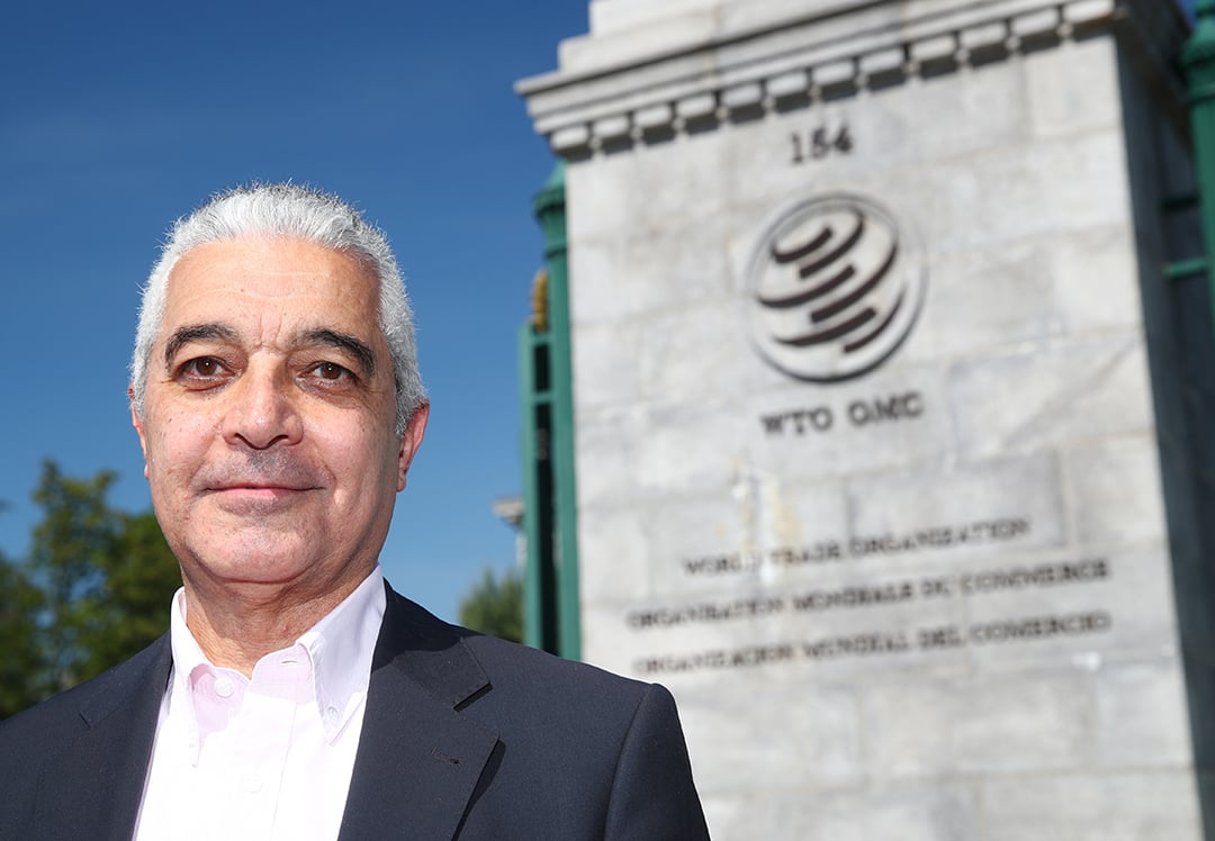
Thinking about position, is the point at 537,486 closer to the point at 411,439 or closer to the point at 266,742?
the point at 411,439

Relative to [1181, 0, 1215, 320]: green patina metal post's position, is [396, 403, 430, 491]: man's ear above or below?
below

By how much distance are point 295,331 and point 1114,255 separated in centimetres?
722

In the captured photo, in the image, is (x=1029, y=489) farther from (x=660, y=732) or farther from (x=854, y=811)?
(x=660, y=732)

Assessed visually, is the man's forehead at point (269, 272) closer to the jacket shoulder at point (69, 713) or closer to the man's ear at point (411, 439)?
the man's ear at point (411, 439)

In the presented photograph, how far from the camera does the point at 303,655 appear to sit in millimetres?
3035

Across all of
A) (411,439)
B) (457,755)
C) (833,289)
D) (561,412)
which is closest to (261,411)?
(411,439)

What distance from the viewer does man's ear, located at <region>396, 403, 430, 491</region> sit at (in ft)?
10.7

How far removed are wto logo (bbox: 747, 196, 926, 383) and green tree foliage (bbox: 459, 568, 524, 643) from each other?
44.0 m

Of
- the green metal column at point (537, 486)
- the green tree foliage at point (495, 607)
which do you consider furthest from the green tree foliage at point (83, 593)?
the green metal column at point (537, 486)

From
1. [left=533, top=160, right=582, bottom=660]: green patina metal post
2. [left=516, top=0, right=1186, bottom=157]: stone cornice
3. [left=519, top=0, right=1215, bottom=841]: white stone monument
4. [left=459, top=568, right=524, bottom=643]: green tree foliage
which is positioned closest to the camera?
[left=519, top=0, right=1215, bottom=841]: white stone monument

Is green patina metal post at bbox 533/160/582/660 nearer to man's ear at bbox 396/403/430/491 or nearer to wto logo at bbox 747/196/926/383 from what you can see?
wto logo at bbox 747/196/926/383

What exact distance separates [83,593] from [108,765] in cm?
4381

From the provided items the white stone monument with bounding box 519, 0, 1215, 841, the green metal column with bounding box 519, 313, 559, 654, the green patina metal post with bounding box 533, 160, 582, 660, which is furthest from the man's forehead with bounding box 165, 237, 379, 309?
the green metal column with bounding box 519, 313, 559, 654

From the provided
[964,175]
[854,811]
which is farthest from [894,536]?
[964,175]
